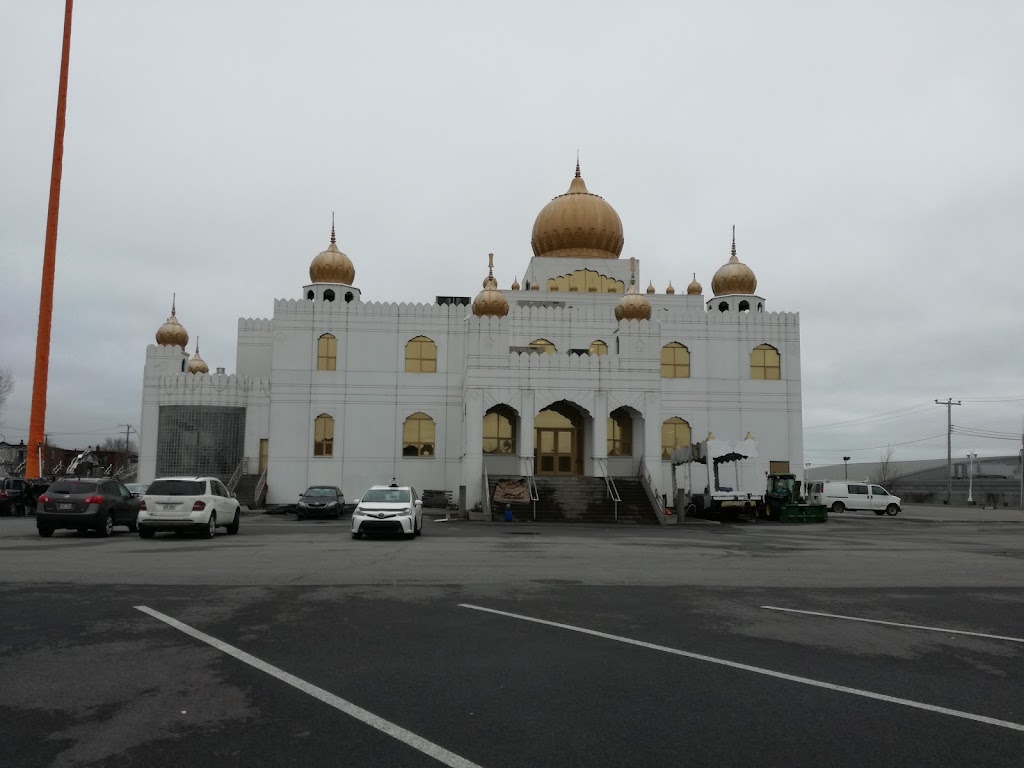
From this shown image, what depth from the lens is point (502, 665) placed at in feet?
22.2

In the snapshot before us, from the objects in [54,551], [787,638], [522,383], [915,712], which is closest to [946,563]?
[787,638]

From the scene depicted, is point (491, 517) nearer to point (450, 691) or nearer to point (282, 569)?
point (282, 569)

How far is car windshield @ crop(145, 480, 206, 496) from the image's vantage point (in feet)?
64.3

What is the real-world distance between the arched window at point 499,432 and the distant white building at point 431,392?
66mm

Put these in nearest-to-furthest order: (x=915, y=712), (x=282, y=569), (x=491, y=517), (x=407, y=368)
Result: (x=915, y=712)
(x=282, y=569)
(x=491, y=517)
(x=407, y=368)

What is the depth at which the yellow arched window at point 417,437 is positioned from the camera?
39562 millimetres

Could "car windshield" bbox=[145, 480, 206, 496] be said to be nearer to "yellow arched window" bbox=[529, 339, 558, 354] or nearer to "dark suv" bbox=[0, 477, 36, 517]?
"dark suv" bbox=[0, 477, 36, 517]

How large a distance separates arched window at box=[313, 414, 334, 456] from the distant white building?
0.18ft

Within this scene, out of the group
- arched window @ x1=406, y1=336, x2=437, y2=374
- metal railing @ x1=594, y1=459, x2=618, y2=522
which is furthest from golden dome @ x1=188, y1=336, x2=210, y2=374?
metal railing @ x1=594, y1=459, x2=618, y2=522

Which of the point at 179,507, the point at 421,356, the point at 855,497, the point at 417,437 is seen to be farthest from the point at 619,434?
the point at 179,507

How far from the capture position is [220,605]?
953 cm

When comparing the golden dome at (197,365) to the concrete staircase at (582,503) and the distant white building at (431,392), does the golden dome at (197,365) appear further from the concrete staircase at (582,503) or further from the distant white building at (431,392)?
the concrete staircase at (582,503)

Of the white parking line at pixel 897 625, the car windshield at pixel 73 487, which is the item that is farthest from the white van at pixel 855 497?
the white parking line at pixel 897 625

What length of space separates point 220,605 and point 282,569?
3730 millimetres
